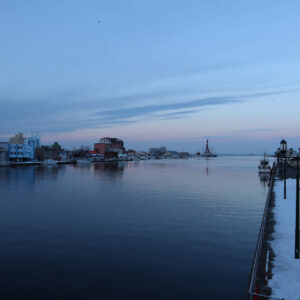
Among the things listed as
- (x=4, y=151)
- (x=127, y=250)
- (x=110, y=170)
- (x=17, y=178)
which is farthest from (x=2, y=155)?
(x=127, y=250)

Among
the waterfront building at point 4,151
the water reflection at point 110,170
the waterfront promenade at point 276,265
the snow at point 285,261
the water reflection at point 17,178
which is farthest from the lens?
the waterfront building at point 4,151

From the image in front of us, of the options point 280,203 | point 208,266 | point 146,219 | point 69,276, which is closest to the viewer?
point 69,276

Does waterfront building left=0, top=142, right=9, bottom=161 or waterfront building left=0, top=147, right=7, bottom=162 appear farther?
waterfront building left=0, top=142, right=9, bottom=161

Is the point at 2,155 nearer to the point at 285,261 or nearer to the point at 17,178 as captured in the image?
the point at 17,178

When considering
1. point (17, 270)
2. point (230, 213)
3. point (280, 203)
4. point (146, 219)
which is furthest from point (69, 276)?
point (280, 203)

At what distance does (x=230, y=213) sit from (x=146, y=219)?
7.33 metres

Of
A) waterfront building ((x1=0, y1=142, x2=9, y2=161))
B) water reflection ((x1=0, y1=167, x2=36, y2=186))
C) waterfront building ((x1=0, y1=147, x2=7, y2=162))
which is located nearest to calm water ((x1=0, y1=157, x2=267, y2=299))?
water reflection ((x1=0, y1=167, x2=36, y2=186))

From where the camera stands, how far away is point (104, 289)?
11.2m

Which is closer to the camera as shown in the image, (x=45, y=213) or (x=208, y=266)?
(x=208, y=266)

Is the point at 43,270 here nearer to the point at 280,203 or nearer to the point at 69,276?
the point at 69,276

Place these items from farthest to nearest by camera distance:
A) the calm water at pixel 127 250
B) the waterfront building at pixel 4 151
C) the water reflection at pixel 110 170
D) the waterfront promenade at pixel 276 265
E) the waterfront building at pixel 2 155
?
the waterfront building at pixel 4 151, the waterfront building at pixel 2 155, the water reflection at pixel 110 170, the calm water at pixel 127 250, the waterfront promenade at pixel 276 265

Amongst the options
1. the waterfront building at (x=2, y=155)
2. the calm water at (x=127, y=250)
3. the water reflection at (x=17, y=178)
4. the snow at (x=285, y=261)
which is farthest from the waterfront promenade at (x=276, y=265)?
the waterfront building at (x=2, y=155)

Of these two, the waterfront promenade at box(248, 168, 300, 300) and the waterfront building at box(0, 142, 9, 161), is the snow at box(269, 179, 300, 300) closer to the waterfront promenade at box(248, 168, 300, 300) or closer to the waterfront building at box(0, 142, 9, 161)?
the waterfront promenade at box(248, 168, 300, 300)

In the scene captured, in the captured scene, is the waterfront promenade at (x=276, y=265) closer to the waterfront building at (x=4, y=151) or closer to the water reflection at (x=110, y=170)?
the water reflection at (x=110, y=170)
